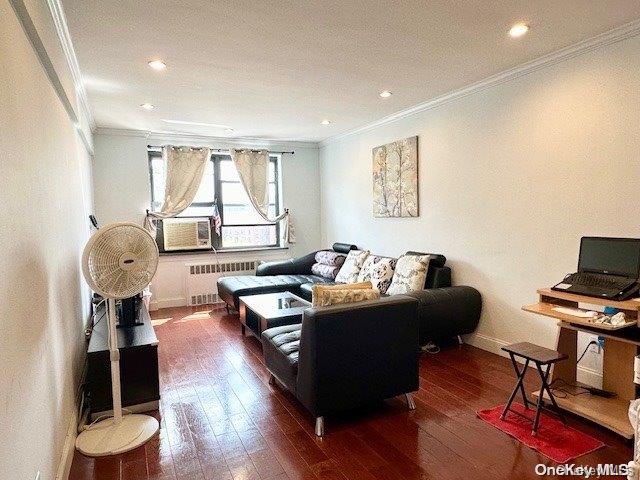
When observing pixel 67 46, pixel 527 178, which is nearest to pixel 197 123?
pixel 67 46

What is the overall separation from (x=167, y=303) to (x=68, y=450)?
3785mm

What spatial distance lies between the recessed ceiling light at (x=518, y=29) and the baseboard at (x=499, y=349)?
2467 millimetres

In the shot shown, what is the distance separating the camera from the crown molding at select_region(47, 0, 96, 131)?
7.01 feet

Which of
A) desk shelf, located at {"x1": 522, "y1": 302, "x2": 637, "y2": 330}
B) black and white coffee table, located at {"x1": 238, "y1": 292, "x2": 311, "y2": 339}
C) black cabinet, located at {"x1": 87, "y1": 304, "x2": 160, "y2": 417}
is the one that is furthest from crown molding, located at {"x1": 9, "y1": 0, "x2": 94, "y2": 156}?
desk shelf, located at {"x1": 522, "y1": 302, "x2": 637, "y2": 330}

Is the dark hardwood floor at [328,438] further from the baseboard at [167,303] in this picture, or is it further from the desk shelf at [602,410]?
the baseboard at [167,303]

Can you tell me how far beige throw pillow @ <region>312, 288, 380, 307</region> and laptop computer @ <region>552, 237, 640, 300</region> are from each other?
49.9 inches

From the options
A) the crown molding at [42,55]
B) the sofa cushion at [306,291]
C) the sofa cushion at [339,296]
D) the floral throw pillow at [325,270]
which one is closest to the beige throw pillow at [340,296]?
the sofa cushion at [339,296]

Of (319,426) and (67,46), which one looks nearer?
(319,426)

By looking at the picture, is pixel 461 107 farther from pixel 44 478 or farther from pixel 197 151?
pixel 44 478

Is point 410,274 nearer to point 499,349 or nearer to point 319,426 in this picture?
point 499,349

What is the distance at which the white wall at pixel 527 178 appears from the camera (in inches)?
107

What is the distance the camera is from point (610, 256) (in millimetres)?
2545

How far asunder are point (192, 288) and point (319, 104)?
11.0ft

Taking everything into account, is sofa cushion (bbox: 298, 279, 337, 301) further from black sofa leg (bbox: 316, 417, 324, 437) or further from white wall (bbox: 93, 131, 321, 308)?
black sofa leg (bbox: 316, 417, 324, 437)
